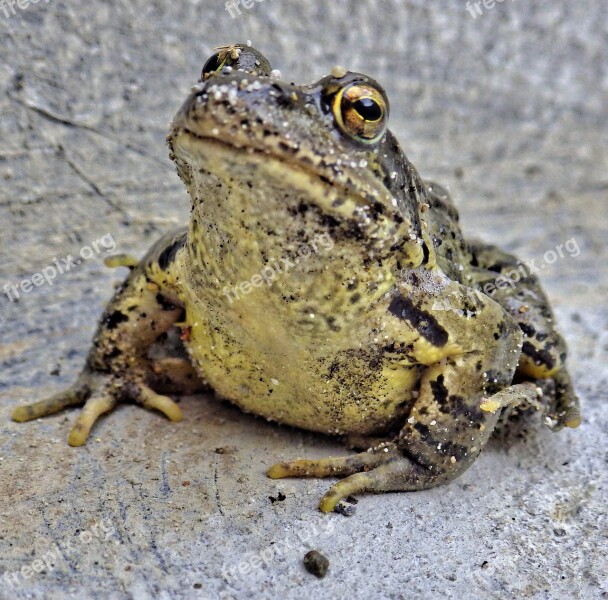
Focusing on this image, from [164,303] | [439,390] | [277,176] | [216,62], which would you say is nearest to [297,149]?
[277,176]

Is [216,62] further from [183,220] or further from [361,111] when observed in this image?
[183,220]

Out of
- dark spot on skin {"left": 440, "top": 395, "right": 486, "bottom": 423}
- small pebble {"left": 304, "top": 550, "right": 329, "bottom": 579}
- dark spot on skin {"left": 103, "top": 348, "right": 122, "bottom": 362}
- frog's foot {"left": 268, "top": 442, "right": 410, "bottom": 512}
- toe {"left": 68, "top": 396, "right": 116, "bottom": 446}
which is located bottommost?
toe {"left": 68, "top": 396, "right": 116, "bottom": 446}

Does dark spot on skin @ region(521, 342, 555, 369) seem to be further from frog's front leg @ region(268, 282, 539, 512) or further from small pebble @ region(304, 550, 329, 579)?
small pebble @ region(304, 550, 329, 579)

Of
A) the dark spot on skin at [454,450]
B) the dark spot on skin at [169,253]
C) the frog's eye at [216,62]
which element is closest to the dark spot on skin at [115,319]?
the dark spot on skin at [169,253]

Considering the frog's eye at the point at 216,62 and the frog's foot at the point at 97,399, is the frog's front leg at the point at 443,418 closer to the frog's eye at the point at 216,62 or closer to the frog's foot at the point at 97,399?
the frog's foot at the point at 97,399

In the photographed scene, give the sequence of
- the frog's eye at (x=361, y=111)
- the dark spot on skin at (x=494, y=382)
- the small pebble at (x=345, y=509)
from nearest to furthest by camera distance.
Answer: the frog's eye at (x=361, y=111) < the small pebble at (x=345, y=509) < the dark spot on skin at (x=494, y=382)

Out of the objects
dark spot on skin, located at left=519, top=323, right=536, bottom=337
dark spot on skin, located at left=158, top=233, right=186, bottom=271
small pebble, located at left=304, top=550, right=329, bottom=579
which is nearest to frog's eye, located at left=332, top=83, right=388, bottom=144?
dark spot on skin, located at left=158, top=233, right=186, bottom=271
